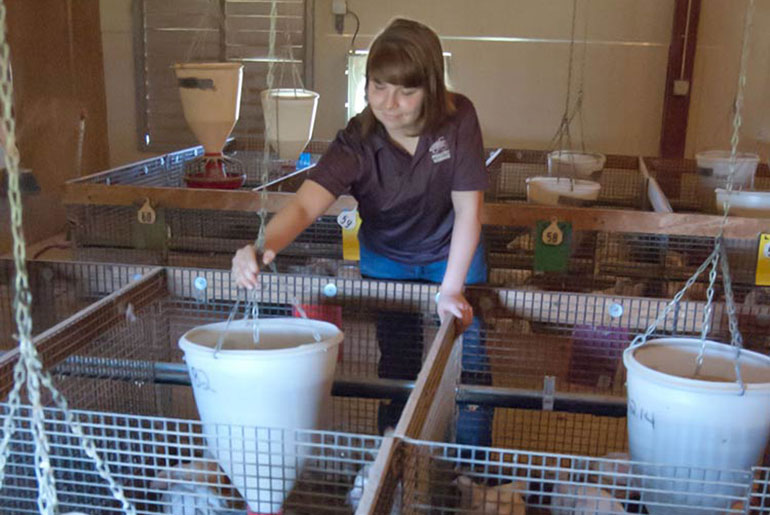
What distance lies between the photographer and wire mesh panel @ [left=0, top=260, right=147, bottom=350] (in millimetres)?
1800

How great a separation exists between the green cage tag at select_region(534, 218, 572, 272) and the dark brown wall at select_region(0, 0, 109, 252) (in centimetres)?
310

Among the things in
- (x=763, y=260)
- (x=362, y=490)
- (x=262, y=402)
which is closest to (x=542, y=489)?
(x=362, y=490)

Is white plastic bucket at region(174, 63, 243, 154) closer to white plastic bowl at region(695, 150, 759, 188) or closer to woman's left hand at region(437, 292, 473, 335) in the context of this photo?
woman's left hand at region(437, 292, 473, 335)

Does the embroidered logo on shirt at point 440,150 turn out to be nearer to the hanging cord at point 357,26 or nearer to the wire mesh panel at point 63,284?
the wire mesh panel at point 63,284

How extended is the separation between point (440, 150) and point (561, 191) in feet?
3.90

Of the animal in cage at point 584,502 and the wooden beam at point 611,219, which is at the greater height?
the wooden beam at point 611,219

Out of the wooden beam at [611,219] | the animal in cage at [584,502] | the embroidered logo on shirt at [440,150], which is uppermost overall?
the embroidered logo on shirt at [440,150]

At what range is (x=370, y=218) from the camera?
192 centimetres

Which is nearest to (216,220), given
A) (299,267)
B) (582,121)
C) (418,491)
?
(299,267)

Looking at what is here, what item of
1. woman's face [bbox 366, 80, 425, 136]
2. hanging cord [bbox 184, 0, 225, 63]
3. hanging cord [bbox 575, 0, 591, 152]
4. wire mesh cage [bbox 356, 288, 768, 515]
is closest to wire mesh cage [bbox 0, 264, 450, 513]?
wire mesh cage [bbox 356, 288, 768, 515]

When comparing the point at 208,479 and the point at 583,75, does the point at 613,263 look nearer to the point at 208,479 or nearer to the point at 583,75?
the point at 208,479

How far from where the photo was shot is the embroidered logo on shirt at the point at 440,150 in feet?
5.77

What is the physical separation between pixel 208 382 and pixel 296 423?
15 centimetres

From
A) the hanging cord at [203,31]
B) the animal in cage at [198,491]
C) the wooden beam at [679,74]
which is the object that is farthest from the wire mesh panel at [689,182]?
the hanging cord at [203,31]
